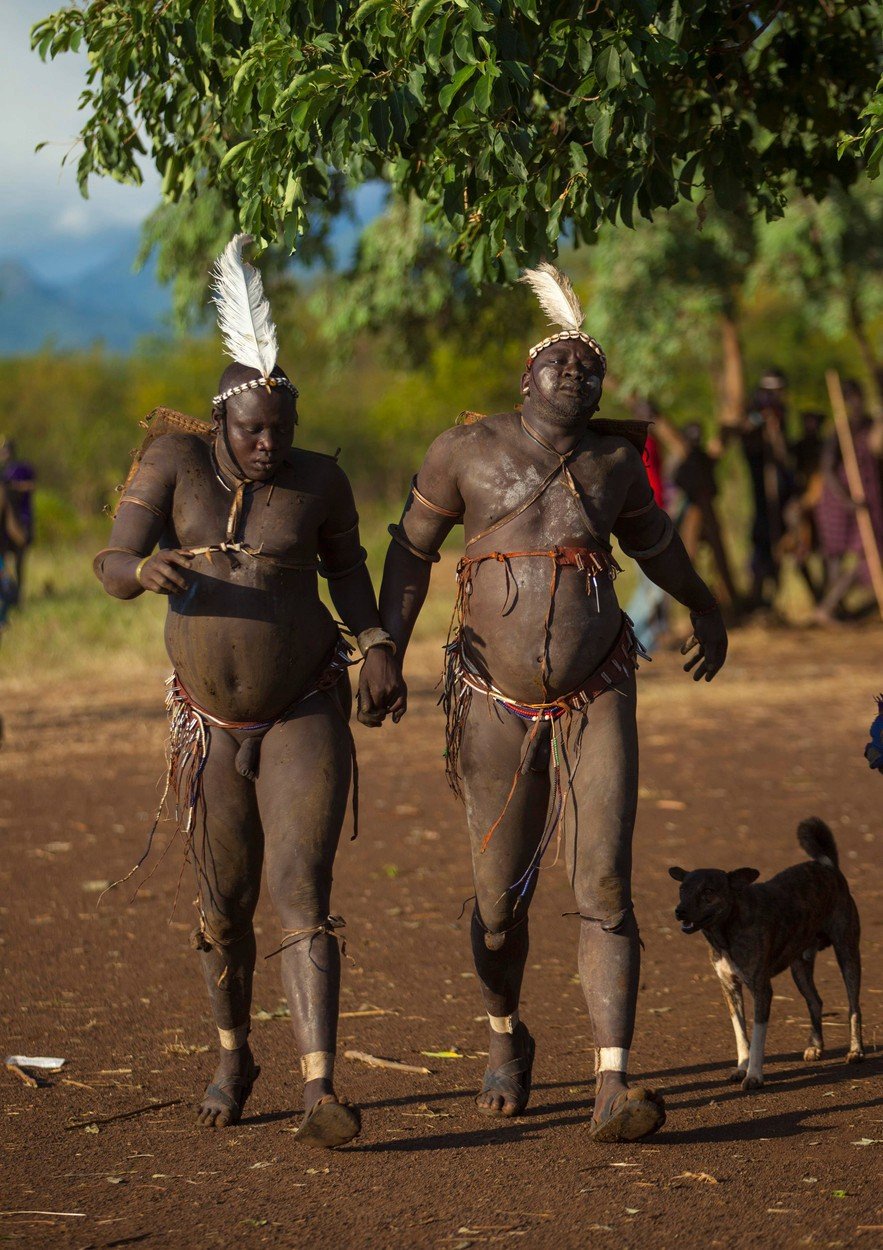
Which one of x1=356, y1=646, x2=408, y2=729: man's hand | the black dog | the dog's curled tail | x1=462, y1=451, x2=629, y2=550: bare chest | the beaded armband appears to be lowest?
the black dog

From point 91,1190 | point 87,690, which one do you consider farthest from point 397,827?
point 87,690

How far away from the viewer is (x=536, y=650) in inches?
179


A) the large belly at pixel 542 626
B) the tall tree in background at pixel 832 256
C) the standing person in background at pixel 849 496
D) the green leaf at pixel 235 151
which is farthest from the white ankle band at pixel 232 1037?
the tall tree in background at pixel 832 256

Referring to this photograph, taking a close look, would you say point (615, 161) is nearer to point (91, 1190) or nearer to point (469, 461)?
point (469, 461)

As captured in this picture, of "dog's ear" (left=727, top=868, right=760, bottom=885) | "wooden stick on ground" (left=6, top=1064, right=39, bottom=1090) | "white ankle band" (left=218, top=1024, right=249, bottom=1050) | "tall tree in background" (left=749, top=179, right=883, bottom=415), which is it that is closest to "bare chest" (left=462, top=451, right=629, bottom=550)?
"dog's ear" (left=727, top=868, right=760, bottom=885)

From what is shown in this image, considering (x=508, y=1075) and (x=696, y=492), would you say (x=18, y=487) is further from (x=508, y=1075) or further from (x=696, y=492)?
(x=508, y=1075)

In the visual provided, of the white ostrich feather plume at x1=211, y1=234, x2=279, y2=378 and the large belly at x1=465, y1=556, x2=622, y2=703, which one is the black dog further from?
the white ostrich feather plume at x1=211, y1=234, x2=279, y2=378

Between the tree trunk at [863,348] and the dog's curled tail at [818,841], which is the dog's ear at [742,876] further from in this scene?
the tree trunk at [863,348]

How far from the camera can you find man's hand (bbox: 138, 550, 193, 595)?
420 cm

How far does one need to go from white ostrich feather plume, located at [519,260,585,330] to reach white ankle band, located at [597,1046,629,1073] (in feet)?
6.59

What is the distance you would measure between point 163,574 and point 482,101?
5.12ft

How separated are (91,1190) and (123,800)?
20.1 feet

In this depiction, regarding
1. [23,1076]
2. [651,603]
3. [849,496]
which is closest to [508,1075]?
[23,1076]

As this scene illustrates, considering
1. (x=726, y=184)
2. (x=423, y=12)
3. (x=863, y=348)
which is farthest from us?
(x=863, y=348)
